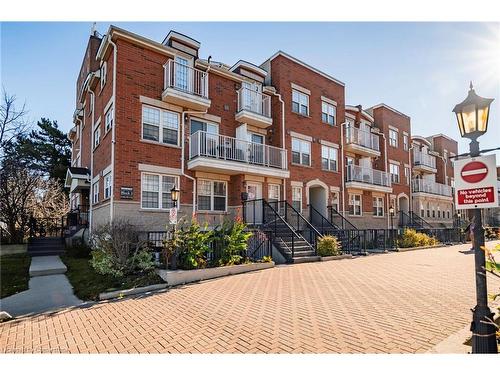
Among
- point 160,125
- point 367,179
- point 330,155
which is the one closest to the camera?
point 160,125

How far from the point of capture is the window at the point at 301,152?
62.9 ft

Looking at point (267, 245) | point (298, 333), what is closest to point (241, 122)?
point (267, 245)

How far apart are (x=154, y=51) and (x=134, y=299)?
1154 centimetres

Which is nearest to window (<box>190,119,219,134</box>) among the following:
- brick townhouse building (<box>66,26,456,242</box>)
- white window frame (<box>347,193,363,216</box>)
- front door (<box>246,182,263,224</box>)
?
brick townhouse building (<box>66,26,456,242</box>)

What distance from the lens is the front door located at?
52.3 ft

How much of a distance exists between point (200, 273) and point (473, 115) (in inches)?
311

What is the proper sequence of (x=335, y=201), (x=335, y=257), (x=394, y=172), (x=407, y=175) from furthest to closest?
(x=407, y=175) < (x=394, y=172) < (x=335, y=201) < (x=335, y=257)

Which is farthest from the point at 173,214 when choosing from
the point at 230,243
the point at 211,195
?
the point at 211,195

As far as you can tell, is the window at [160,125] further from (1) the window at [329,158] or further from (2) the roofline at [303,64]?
(1) the window at [329,158]

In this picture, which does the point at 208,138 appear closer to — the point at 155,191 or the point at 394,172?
the point at 155,191

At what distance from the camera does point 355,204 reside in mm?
23031

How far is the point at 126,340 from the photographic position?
4.72 meters

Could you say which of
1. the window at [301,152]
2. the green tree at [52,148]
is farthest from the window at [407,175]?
the green tree at [52,148]

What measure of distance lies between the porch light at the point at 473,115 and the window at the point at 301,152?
14.7m
